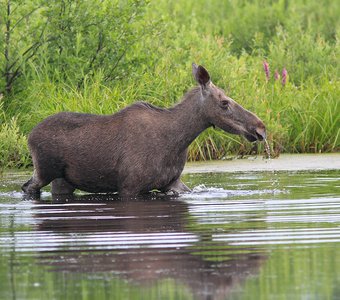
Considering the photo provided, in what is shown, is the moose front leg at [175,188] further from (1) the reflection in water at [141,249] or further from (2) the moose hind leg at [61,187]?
(2) the moose hind leg at [61,187]

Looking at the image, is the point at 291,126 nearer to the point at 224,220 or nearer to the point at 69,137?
the point at 69,137

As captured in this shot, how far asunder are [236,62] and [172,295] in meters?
11.7

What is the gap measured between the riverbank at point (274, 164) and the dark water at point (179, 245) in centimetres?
188

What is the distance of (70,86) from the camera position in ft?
55.1

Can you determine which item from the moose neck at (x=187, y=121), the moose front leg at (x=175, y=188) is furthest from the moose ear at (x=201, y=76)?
the moose front leg at (x=175, y=188)

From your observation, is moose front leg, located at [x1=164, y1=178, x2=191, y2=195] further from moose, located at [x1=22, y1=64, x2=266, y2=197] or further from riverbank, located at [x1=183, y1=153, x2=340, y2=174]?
riverbank, located at [x1=183, y1=153, x2=340, y2=174]

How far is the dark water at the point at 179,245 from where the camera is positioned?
21.5 ft

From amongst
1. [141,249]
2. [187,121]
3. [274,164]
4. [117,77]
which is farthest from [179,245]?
[117,77]

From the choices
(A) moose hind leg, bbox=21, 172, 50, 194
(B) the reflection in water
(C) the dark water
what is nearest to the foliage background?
(A) moose hind leg, bbox=21, 172, 50, 194

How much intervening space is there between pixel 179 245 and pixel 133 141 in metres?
4.29

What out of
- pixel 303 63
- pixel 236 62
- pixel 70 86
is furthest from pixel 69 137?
pixel 303 63

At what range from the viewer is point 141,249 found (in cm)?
801

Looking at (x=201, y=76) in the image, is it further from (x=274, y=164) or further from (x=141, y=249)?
(x=141, y=249)

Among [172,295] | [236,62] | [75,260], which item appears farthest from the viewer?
[236,62]
